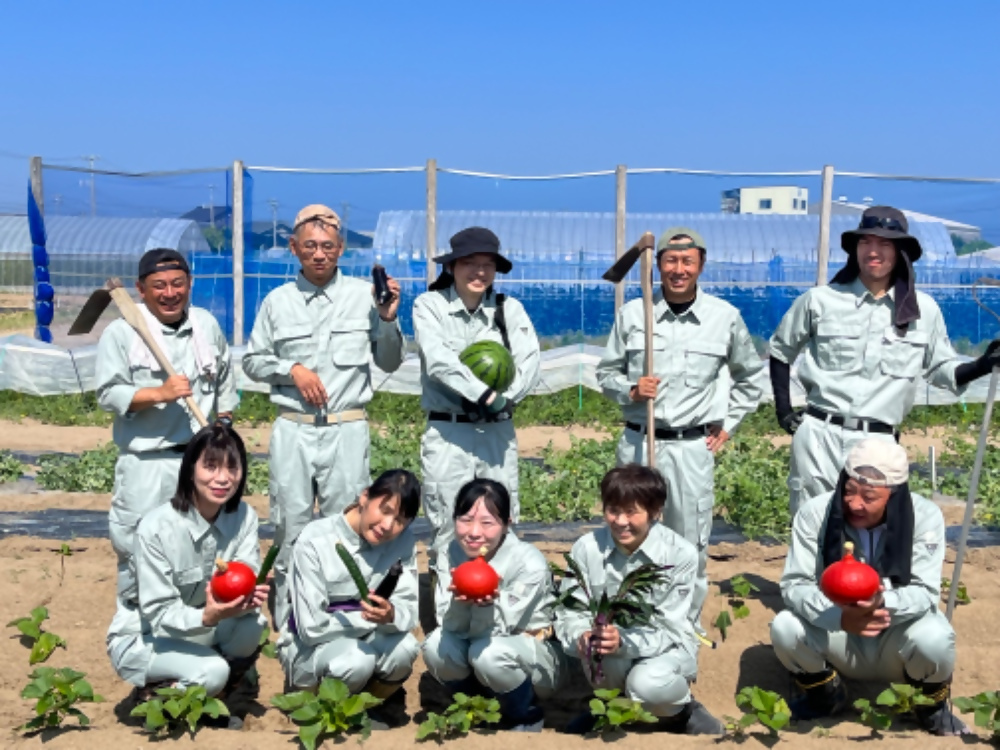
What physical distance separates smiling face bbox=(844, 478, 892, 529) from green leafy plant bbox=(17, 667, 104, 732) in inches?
120

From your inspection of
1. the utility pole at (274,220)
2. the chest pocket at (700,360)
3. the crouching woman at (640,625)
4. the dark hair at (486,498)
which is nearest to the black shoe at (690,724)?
the crouching woman at (640,625)

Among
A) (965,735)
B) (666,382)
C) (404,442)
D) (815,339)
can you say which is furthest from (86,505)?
(965,735)

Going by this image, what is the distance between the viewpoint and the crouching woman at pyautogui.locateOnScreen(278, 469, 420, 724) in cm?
471

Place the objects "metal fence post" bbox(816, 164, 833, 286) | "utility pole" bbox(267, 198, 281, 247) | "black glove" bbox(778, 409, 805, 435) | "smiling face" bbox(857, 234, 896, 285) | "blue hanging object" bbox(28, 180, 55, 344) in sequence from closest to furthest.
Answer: "smiling face" bbox(857, 234, 896, 285) → "black glove" bbox(778, 409, 805, 435) → "metal fence post" bbox(816, 164, 833, 286) → "utility pole" bbox(267, 198, 281, 247) → "blue hanging object" bbox(28, 180, 55, 344)

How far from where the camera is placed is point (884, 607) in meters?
4.63

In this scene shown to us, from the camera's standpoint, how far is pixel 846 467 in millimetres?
4820

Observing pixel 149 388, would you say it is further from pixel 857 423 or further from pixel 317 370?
pixel 857 423

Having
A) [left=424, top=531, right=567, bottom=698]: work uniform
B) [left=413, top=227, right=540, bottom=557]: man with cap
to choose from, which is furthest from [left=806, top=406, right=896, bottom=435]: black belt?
[left=424, top=531, right=567, bottom=698]: work uniform

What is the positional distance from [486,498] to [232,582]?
1067 mm

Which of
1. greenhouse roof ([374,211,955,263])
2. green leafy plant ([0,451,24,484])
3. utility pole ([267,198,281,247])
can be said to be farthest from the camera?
greenhouse roof ([374,211,955,263])

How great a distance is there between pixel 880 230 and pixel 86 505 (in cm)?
587

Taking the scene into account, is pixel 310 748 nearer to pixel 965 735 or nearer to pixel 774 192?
pixel 965 735

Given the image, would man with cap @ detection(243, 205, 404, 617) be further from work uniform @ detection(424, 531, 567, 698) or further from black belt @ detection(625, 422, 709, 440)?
black belt @ detection(625, 422, 709, 440)

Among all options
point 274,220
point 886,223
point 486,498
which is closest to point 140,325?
point 486,498
